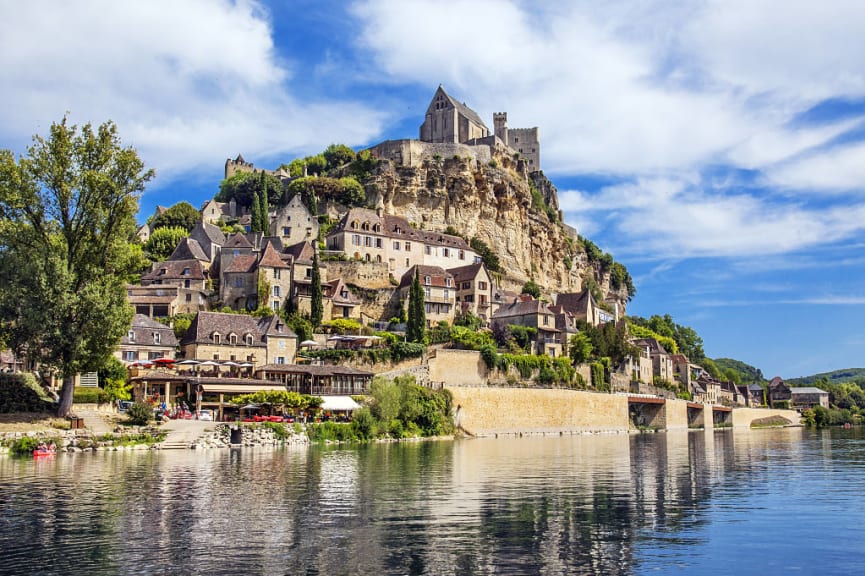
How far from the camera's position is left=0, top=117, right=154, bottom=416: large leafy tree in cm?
3881

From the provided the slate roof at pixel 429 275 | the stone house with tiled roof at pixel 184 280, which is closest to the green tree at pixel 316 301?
the stone house with tiled roof at pixel 184 280

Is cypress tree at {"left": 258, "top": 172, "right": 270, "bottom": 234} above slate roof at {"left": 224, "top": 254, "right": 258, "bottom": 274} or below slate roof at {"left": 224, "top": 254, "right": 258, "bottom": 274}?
above

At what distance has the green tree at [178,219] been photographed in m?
90.1

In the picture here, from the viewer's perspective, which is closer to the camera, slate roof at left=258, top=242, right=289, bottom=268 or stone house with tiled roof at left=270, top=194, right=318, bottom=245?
slate roof at left=258, top=242, right=289, bottom=268

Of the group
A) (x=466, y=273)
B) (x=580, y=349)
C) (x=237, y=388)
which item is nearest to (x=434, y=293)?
(x=466, y=273)

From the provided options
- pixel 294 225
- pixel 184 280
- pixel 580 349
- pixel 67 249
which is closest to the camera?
pixel 67 249

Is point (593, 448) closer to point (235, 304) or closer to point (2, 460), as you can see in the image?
point (2, 460)

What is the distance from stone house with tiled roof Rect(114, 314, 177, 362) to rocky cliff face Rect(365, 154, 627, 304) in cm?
3921

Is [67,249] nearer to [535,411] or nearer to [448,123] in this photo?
[535,411]

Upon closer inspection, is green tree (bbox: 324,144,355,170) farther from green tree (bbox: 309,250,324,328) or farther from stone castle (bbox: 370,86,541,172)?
green tree (bbox: 309,250,324,328)

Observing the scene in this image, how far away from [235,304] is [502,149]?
5245 cm

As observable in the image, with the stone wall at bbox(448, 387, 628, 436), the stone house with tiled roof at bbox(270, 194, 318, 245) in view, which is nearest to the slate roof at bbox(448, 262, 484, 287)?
the stone house with tiled roof at bbox(270, 194, 318, 245)

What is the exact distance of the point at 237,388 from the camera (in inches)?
2012

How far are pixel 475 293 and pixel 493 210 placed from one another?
89.2 feet
